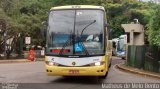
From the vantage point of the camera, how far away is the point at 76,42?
1731 centimetres

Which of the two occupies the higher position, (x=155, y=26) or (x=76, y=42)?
(x=155, y=26)

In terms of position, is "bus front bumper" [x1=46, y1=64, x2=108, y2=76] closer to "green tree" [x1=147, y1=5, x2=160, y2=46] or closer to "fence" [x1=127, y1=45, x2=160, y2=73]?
"fence" [x1=127, y1=45, x2=160, y2=73]

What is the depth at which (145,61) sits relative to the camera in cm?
2545

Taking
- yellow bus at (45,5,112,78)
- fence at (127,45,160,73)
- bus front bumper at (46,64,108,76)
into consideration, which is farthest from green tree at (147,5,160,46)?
bus front bumper at (46,64,108,76)

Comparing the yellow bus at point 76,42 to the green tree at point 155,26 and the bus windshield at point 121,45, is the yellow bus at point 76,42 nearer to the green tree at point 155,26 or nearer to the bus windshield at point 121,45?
the green tree at point 155,26

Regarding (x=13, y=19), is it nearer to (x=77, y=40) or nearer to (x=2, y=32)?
(x=2, y=32)

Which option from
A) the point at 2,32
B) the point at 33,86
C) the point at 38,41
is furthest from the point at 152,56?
the point at 38,41

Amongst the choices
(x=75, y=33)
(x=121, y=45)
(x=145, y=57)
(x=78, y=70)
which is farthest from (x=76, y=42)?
(x=121, y=45)

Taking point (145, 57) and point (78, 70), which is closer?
point (78, 70)

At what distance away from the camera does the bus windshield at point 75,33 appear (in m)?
17.2

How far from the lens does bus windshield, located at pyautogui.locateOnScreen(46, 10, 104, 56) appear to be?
17.2 metres

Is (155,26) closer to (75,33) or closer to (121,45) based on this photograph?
(75,33)

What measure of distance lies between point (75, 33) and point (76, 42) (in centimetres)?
45

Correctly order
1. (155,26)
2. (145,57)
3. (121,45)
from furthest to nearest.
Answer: (121,45), (145,57), (155,26)
